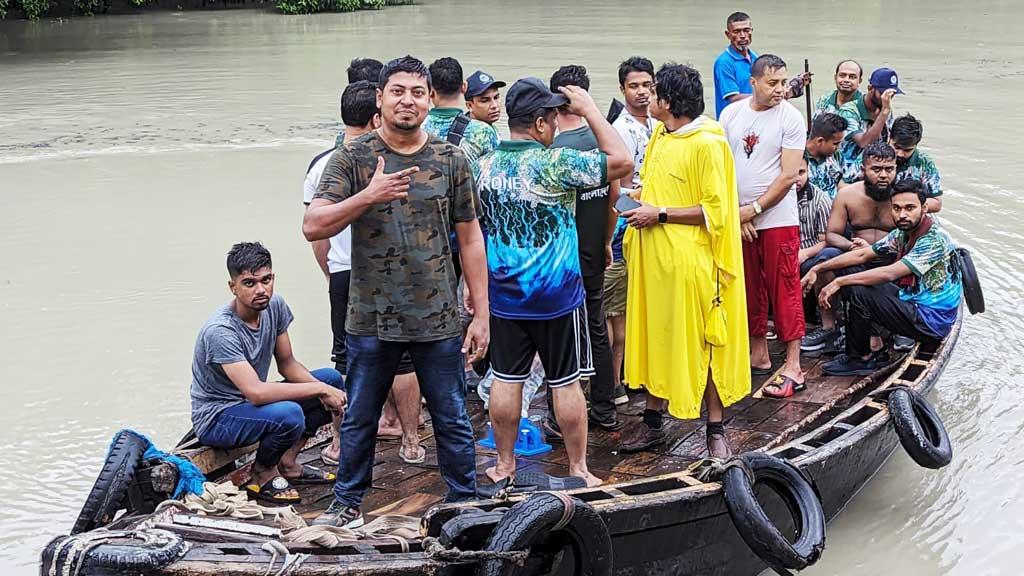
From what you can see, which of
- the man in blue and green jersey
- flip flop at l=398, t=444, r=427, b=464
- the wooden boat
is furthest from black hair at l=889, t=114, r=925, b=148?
flip flop at l=398, t=444, r=427, b=464

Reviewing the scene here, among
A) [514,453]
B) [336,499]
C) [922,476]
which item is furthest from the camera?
[922,476]

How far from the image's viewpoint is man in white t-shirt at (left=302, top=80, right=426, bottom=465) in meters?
5.32

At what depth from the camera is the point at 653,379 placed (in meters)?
5.48

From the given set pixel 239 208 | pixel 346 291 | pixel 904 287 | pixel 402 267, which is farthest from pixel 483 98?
pixel 239 208

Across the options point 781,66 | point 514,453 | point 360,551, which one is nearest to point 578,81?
point 781,66

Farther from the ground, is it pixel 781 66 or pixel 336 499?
pixel 781 66

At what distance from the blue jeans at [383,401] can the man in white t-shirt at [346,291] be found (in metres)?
0.59

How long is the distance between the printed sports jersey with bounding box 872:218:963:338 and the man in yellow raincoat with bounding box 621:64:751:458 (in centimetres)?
147

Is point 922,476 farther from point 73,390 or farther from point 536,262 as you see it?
point 73,390

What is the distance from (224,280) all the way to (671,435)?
5526mm

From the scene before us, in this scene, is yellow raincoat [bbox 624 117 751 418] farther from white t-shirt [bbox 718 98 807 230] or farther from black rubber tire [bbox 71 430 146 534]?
black rubber tire [bbox 71 430 146 534]

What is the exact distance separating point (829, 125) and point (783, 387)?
2.00m

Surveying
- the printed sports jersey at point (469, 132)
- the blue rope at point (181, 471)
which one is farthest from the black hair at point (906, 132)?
the blue rope at point (181, 471)

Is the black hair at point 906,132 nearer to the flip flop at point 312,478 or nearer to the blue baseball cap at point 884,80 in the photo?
the blue baseball cap at point 884,80
